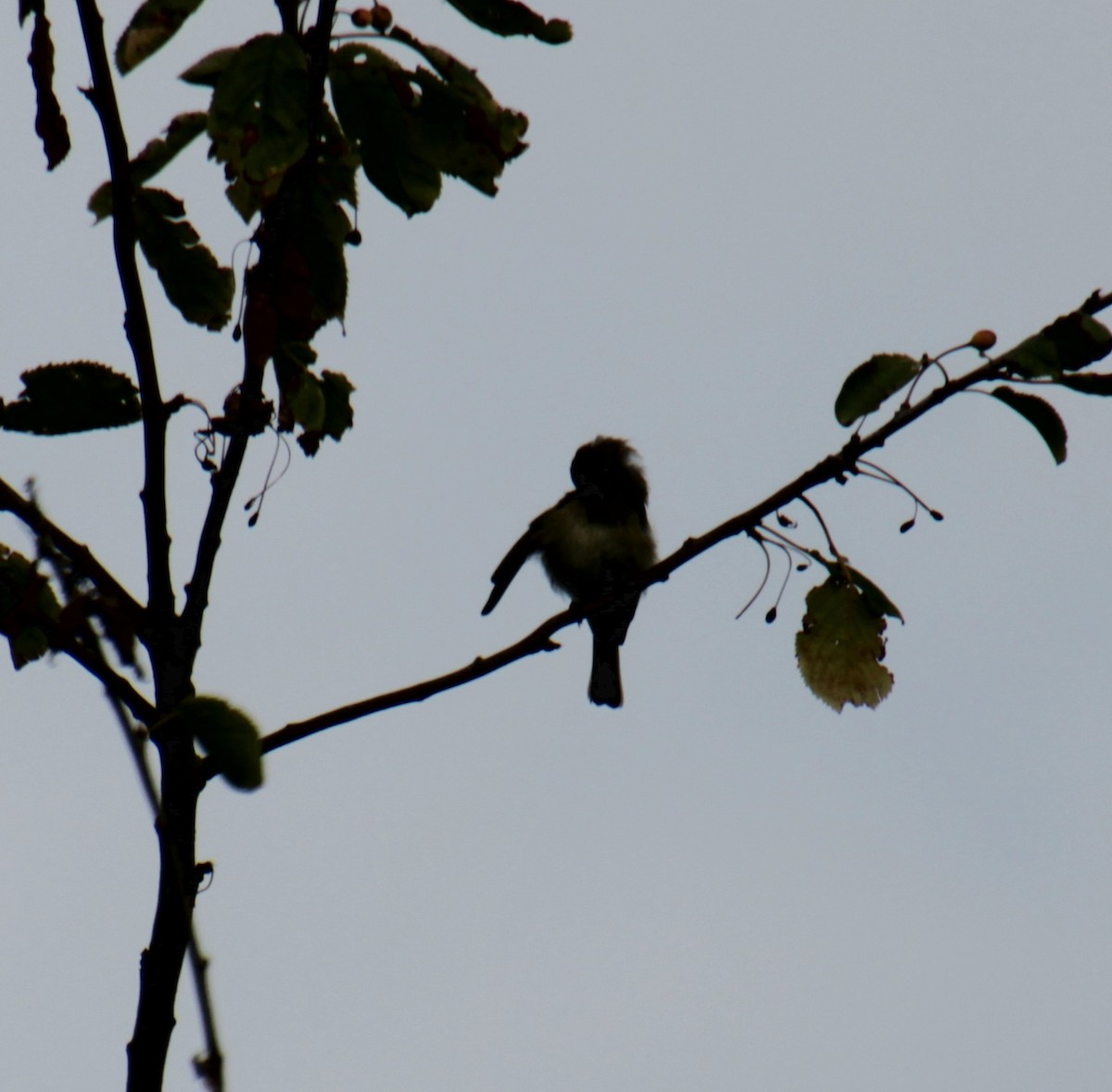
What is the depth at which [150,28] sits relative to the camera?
260cm

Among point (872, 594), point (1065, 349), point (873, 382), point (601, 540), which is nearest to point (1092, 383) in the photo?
point (1065, 349)

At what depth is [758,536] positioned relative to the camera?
2.88 metres

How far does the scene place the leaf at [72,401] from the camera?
2537mm

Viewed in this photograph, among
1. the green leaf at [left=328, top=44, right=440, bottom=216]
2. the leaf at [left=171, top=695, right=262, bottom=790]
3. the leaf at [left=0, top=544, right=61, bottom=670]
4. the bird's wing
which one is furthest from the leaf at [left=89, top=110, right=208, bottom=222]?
the bird's wing

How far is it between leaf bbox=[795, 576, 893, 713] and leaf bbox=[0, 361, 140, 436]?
140 cm

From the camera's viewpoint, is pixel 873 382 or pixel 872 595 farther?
pixel 872 595

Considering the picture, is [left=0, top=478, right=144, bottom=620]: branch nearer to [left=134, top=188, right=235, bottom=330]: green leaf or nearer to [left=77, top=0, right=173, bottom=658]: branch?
[left=77, top=0, right=173, bottom=658]: branch

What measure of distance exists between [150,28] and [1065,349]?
1.55m

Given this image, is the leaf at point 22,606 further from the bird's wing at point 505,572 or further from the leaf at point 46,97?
the bird's wing at point 505,572

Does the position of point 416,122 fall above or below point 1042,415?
above

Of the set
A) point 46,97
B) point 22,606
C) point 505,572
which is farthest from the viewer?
point 505,572

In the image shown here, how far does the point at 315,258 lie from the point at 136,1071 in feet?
4.69

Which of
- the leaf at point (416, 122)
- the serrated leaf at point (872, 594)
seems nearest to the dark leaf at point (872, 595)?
the serrated leaf at point (872, 594)

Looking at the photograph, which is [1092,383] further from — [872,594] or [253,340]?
[253,340]
